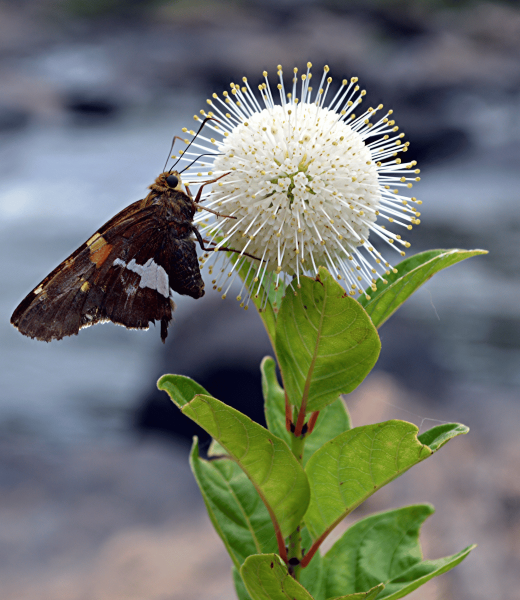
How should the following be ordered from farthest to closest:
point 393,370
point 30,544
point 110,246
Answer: point 393,370, point 30,544, point 110,246

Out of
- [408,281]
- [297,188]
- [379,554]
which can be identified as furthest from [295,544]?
[297,188]

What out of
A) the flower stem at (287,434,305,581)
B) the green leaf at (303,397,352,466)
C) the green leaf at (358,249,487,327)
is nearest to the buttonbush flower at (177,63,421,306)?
the green leaf at (358,249,487,327)

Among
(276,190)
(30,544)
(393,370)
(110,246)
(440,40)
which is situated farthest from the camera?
(440,40)

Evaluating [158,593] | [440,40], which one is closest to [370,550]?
[158,593]

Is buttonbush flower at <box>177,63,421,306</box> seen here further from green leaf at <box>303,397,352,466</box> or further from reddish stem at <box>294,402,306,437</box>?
green leaf at <box>303,397,352,466</box>

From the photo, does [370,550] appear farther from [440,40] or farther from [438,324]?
[440,40]

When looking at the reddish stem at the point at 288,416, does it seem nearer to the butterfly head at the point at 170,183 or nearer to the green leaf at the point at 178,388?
the green leaf at the point at 178,388

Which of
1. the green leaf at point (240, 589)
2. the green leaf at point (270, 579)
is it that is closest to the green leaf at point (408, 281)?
the green leaf at point (270, 579)
